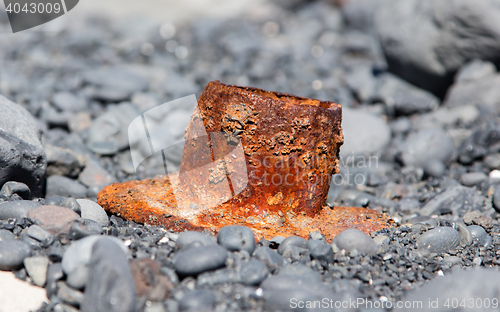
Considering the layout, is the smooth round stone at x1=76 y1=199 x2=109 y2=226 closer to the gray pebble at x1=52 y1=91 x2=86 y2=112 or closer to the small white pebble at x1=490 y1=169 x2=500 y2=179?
the gray pebble at x1=52 y1=91 x2=86 y2=112

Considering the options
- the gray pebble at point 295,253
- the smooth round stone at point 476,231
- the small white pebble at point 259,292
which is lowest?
the smooth round stone at point 476,231

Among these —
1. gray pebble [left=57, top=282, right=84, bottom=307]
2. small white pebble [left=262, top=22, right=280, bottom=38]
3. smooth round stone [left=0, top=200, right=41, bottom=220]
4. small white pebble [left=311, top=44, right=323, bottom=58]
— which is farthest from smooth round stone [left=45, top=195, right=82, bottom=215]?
small white pebble [left=262, top=22, right=280, bottom=38]

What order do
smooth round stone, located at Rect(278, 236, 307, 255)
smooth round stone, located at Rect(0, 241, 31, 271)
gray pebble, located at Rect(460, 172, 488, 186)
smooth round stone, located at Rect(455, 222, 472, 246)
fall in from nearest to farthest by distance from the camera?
1. smooth round stone, located at Rect(0, 241, 31, 271)
2. smooth round stone, located at Rect(278, 236, 307, 255)
3. smooth round stone, located at Rect(455, 222, 472, 246)
4. gray pebble, located at Rect(460, 172, 488, 186)

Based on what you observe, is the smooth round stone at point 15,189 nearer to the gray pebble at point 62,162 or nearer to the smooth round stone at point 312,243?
the gray pebble at point 62,162

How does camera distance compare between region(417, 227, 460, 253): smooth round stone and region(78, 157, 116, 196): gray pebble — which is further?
region(78, 157, 116, 196): gray pebble

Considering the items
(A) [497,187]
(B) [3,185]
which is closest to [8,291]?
(B) [3,185]

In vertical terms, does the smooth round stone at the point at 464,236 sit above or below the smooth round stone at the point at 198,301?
below

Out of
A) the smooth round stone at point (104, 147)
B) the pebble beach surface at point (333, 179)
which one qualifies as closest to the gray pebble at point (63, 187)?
the pebble beach surface at point (333, 179)

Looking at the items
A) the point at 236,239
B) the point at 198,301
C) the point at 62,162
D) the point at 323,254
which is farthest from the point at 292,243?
the point at 62,162
